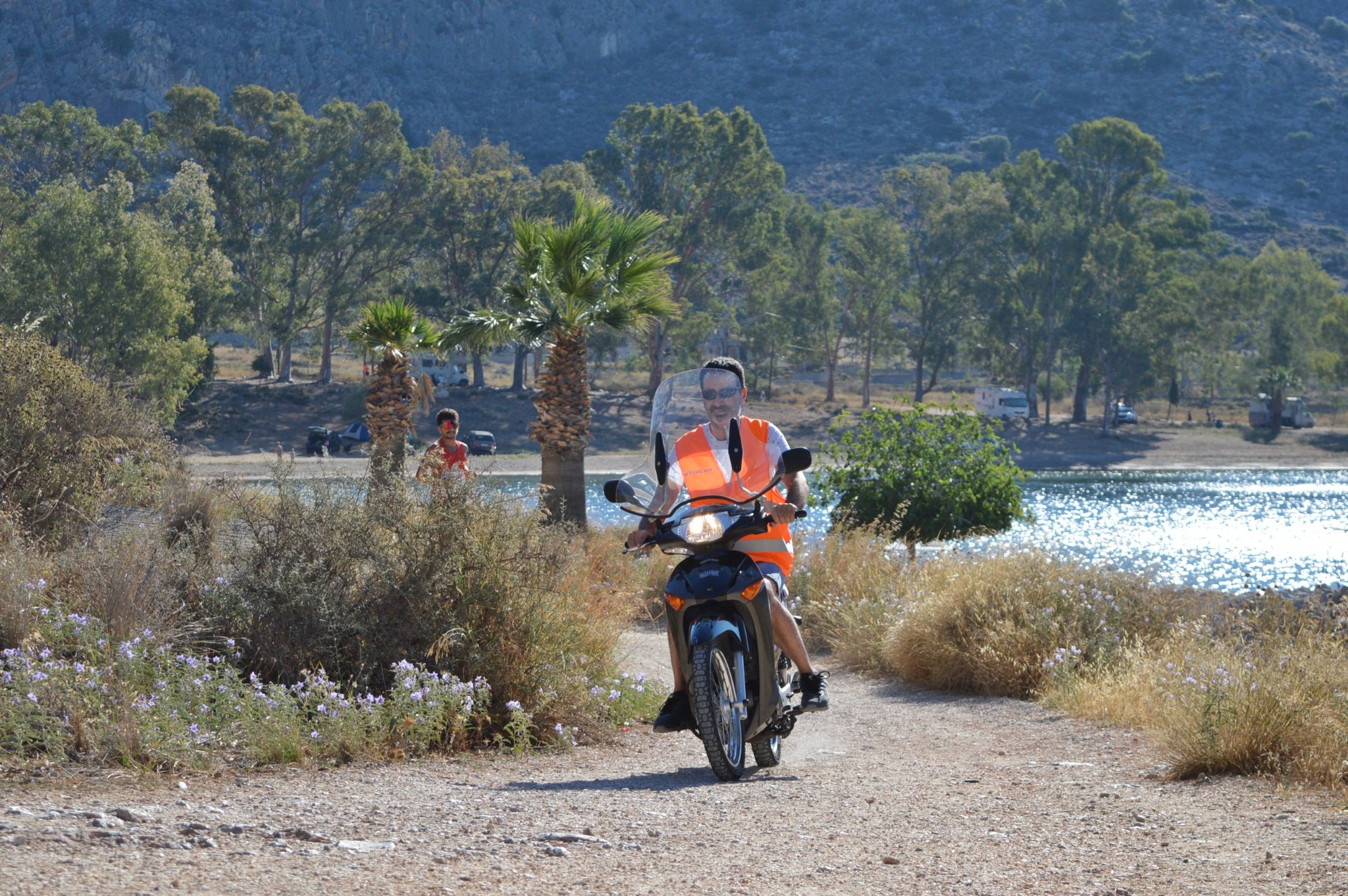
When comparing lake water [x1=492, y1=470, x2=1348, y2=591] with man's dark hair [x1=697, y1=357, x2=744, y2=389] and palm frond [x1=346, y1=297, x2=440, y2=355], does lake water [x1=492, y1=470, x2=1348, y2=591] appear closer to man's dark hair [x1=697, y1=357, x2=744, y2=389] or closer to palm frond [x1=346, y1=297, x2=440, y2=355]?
palm frond [x1=346, y1=297, x2=440, y2=355]

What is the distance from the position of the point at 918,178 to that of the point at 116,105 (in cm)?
7665

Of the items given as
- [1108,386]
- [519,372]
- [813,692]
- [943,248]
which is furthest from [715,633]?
[943,248]

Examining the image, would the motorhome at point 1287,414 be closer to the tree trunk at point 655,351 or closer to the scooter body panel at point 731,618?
the tree trunk at point 655,351

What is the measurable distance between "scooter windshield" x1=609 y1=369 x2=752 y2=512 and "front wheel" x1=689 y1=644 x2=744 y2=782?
0.77 m

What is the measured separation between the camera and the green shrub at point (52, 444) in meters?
10.1

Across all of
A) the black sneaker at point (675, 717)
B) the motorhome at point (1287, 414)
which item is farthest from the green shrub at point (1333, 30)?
the black sneaker at point (675, 717)

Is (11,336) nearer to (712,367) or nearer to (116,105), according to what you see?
(712,367)

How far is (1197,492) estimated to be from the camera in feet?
165

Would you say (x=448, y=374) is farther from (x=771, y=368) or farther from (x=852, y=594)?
(x=852, y=594)

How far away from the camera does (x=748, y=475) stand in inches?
251

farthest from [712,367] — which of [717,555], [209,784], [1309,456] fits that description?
[1309,456]

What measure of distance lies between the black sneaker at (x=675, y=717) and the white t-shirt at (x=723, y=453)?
3.18 ft

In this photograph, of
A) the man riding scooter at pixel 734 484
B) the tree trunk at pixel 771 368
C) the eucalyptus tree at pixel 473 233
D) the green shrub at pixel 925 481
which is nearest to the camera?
the man riding scooter at pixel 734 484

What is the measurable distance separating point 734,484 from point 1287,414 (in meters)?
72.5
